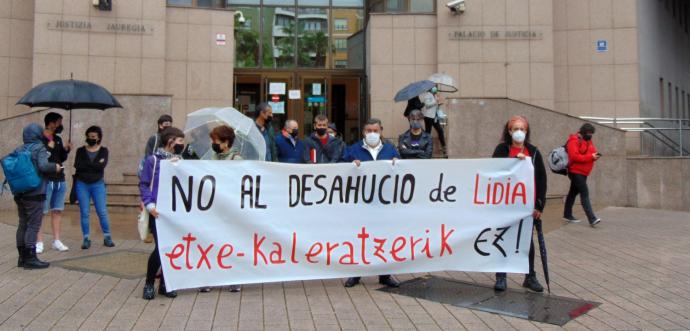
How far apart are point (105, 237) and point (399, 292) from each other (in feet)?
15.1

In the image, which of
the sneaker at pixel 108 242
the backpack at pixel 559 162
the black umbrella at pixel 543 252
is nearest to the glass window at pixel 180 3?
the sneaker at pixel 108 242

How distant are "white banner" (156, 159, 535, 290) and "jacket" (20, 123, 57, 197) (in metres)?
2.16

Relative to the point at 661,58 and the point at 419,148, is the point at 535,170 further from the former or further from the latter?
the point at 661,58

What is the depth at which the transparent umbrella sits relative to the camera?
6.46 m

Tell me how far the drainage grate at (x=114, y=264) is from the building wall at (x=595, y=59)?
13.8 meters

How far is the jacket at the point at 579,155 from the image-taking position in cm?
1045

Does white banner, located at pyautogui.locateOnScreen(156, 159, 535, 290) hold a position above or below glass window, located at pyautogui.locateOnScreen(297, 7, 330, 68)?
below

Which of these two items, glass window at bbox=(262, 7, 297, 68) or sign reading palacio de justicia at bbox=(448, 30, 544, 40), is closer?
sign reading palacio de justicia at bbox=(448, 30, 544, 40)

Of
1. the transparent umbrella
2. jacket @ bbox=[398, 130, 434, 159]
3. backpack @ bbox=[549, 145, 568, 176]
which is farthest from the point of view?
backpack @ bbox=[549, 145, 568, 176]

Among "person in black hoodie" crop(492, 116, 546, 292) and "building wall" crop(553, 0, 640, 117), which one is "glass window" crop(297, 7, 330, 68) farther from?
"person in black hoodie" crop(492, 116, 546, 292)

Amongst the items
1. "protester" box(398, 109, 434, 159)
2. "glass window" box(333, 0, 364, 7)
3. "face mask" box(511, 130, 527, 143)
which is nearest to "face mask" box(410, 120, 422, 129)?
"protester" box(398, 109, 434, 159)

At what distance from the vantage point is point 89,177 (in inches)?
320

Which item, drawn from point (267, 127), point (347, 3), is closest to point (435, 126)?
point (267, 127)

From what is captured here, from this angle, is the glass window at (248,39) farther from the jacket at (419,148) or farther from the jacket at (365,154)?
the jacket at (365,154)
